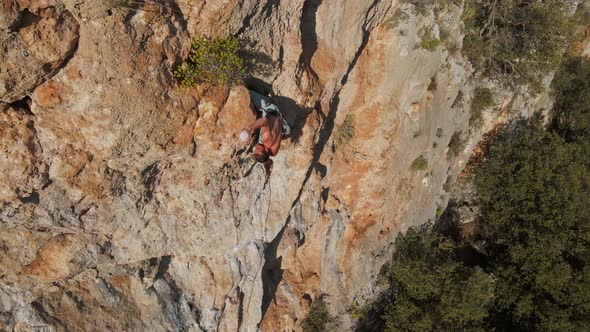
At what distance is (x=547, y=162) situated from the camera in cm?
1412

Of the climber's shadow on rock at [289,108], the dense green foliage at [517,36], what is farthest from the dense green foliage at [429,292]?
the climber's shadow on rock at [289,108]

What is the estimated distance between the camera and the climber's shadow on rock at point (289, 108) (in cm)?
711

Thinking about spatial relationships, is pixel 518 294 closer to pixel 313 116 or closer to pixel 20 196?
pixel 313 116

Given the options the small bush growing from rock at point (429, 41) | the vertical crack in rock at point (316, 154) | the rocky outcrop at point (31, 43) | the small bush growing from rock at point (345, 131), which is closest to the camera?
the rocky outcrop at point (31, 43)

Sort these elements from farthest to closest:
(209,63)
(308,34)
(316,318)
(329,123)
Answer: (316,318) < (329,123) < (308,34) < (209,63)

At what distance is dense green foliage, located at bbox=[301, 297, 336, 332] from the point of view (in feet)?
38.6

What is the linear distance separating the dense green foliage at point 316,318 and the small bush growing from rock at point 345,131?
5.49 metres

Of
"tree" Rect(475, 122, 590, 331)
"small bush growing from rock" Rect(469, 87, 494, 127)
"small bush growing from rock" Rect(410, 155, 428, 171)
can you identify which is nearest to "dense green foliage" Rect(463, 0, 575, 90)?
"small bush growing from rock" Rect(469, 87, 494, 127)

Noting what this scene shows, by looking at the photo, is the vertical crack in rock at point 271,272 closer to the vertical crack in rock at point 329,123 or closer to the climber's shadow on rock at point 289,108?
the vertical crack in rock at point 329,123

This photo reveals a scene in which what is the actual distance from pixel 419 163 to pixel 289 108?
618 cm

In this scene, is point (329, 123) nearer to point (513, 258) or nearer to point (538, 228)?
point (513, 258)

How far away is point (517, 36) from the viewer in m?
13.3

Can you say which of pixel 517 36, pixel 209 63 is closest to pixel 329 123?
pixel 209 63

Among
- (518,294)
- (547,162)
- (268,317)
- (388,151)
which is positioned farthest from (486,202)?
(268,317)
